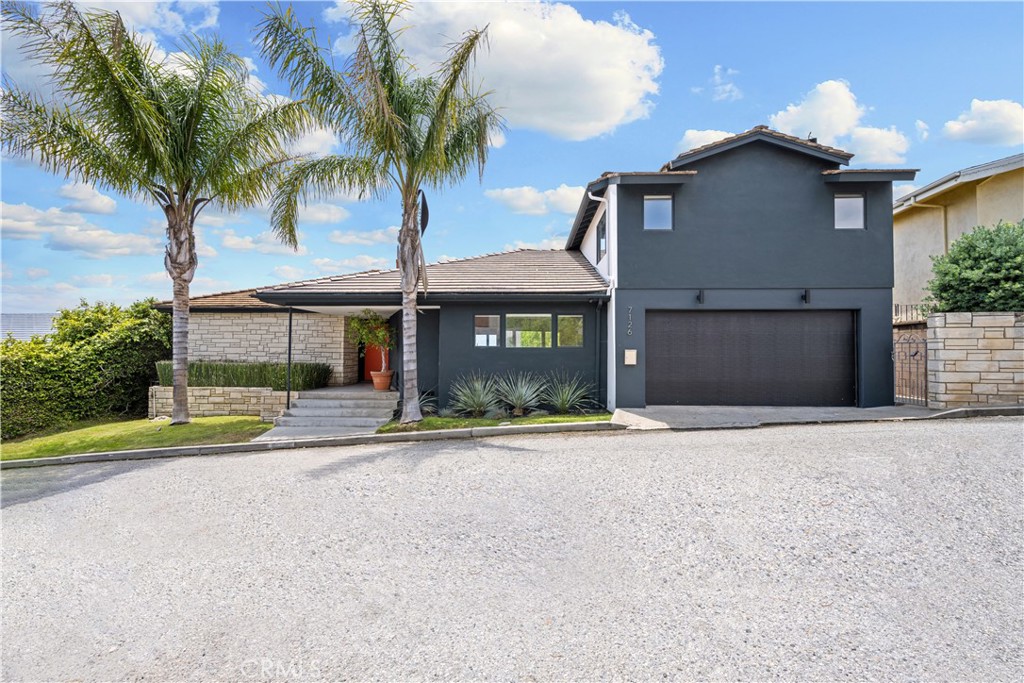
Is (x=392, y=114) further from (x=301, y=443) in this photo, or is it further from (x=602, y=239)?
(x=602, y=239)

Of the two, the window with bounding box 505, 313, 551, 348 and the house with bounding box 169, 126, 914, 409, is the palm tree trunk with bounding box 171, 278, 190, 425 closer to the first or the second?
the house with bounding box 169, 126, 914, 409

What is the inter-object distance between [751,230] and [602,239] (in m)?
3.79

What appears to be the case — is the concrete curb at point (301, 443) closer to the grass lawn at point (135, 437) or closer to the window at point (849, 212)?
the grass lawn at point (135, 437)

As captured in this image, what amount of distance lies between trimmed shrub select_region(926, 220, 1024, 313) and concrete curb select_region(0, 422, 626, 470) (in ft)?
24.7

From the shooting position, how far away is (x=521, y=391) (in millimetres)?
12344

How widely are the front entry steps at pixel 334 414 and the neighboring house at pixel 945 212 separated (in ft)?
46.7

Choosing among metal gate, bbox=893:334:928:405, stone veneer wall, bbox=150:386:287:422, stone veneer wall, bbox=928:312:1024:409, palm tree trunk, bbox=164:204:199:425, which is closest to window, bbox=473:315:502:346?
stone veneer wall, bbox=150:386:287:422

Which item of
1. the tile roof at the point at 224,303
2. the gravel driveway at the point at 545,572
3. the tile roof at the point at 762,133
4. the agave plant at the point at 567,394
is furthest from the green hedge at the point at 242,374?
the tile roof at the point at 762,133

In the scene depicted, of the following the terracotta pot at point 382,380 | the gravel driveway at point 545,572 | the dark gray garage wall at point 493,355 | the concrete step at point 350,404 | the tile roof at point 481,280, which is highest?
the tile roof at point 481,280

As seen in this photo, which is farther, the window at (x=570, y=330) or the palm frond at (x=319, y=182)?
the window at (x=570, y=330)

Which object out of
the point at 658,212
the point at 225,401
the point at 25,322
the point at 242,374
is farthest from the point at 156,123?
the point at 25,322

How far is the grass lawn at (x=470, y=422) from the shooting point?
35.1 ft

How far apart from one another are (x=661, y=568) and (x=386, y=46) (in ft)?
33.7

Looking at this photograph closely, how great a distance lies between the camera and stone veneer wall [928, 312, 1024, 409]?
10438 millimetres
